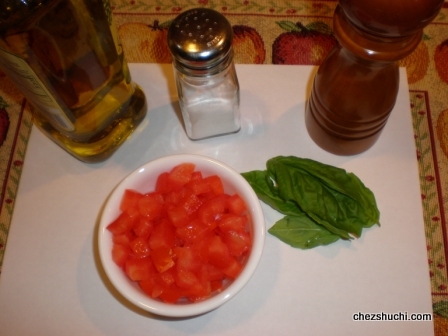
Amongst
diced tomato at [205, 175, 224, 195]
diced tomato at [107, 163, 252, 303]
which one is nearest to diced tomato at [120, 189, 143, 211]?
diced tomato at [107, 163, 252, 303]

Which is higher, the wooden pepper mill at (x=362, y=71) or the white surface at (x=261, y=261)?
the wooden pepper mill at (x=362, y=71)

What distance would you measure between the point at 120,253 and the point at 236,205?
→ 17 cm

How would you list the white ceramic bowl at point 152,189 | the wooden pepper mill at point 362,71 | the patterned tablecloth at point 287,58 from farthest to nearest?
the patterned tablecloth at point 287,58
the white ceramic bowl at point 152,189
the wooden pepper mill at point 362,71

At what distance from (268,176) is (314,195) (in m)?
0.08

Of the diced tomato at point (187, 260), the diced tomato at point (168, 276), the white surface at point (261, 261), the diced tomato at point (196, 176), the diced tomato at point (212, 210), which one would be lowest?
the white surface at point (261, 261)

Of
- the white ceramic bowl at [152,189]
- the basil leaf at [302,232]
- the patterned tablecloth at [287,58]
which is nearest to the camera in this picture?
the white ceramic bowl at [152,189]

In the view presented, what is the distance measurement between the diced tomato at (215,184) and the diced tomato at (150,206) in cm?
7

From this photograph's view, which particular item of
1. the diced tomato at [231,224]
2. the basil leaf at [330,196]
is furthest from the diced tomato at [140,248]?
the basil leaf at [330,196]

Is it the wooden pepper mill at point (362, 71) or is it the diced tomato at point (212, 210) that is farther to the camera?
the diced tomato at point (212, 210)

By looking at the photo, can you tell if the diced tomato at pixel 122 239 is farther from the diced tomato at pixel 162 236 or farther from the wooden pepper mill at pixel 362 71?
the wooden pepper mill at pixel 362 71

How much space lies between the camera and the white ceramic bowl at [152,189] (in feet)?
1.81

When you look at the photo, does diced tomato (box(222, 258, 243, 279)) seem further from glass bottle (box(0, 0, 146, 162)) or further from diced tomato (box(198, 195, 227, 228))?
glass bottle (box(0, 0, 146, 162))

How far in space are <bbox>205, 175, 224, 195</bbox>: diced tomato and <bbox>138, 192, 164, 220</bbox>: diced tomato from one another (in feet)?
0.24

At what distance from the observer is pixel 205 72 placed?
1.97 ft
